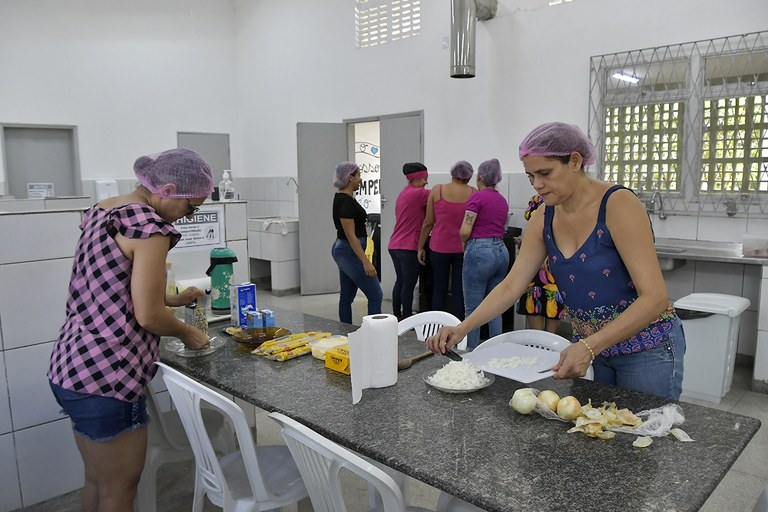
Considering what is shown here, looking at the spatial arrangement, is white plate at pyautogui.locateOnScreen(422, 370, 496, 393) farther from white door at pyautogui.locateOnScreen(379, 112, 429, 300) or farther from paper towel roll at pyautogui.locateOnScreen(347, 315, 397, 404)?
white door at pyautogui.locateOnScreen(379, 112, 429, 300)

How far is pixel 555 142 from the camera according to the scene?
1670 mm

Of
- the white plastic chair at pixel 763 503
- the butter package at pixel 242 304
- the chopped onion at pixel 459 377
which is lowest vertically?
the white plastic chair at pixel 763 503

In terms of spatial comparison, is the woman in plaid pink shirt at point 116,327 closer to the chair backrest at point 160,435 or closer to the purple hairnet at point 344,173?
the chair backrest at point 160,435

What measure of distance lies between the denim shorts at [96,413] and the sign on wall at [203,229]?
1134 millimetres

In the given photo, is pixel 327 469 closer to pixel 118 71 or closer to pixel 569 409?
pixel 569 409

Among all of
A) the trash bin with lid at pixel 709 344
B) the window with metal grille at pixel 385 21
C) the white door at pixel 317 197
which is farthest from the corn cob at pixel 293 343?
the window with metal grille at pixel 385 21

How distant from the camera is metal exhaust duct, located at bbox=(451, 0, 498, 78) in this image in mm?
4910

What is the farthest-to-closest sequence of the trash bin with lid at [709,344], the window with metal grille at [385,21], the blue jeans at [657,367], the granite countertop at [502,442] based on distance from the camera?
the window with metal grille at [385,21]
the trash bin with lid at [709,344]
the blue jeans at [657,367]
the granite countertop at [502,442]

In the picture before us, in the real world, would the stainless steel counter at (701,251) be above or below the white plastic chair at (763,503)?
above

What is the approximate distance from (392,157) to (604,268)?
472 centimetres

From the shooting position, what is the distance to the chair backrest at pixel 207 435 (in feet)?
5.01

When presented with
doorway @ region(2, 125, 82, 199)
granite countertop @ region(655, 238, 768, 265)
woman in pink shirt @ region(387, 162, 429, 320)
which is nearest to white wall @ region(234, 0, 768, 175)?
woman in pink shirt @ region(387, 162, 429, 320)

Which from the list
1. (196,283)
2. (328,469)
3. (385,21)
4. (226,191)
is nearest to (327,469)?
(328,469)

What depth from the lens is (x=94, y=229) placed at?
5.51 feet
